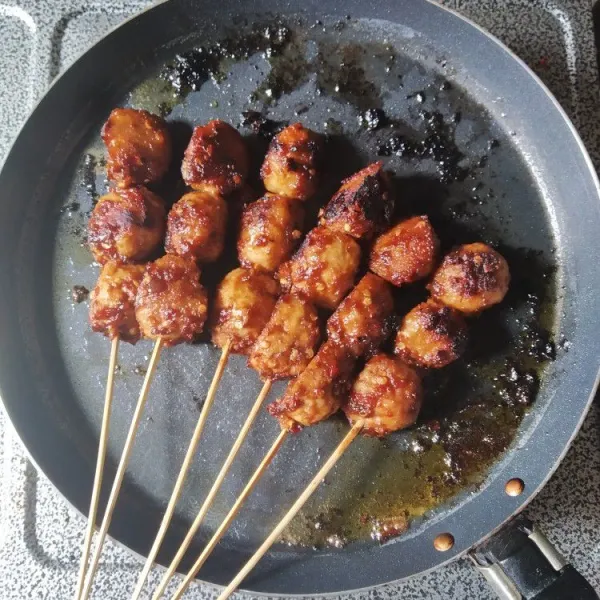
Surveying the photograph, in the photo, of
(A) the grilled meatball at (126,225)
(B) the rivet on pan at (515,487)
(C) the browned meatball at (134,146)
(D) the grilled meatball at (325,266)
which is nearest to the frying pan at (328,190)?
(B) the rivet on pan at (515,487)

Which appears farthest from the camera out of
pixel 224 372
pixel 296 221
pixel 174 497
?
pixel 224 372

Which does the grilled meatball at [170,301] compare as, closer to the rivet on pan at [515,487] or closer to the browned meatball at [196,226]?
the browned meatball at [196,226]

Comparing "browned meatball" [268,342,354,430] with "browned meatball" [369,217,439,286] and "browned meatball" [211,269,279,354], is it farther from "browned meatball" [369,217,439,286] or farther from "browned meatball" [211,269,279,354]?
"browned meatball" [369,217,439,286]

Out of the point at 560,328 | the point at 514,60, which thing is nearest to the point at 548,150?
the point at 514,60

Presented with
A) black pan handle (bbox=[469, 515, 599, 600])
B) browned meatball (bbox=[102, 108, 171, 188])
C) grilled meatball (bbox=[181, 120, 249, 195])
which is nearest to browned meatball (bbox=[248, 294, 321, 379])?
grilled meatball (bbox=[181, 120, 249, 195])

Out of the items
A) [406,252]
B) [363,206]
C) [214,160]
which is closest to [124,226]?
A: [214,160]

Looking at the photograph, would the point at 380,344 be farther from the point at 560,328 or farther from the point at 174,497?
the point at 174,497
